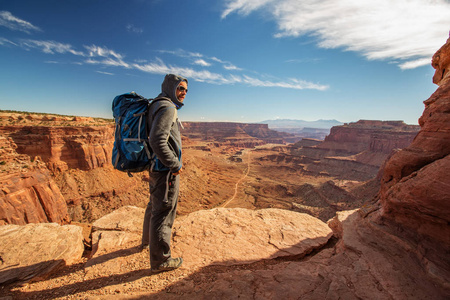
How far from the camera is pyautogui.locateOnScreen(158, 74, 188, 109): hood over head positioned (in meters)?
2.58

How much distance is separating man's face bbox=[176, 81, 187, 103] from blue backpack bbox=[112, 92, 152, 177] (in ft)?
1.59

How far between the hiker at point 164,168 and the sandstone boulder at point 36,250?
1.96 m

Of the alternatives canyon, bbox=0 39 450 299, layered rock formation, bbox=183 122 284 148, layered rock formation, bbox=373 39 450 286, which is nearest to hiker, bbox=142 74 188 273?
canyon, bbox=0 39 450 299

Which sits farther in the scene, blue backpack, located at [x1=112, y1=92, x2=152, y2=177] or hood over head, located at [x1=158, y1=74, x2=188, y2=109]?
hood over head, located at [x1=158, y1=74, x2=188, y2=109]

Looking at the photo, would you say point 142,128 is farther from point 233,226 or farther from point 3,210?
point 3,210

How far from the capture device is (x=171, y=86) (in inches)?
102

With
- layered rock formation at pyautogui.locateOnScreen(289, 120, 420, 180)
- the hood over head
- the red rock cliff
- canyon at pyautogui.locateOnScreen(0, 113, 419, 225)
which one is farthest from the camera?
the red rock cliff

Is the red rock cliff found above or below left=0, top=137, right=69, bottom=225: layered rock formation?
above

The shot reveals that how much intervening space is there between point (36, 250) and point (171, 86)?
376cm

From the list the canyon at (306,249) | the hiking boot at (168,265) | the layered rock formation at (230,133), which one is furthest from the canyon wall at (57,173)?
the layered rock formation at (230,133)

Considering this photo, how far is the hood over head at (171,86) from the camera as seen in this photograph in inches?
102

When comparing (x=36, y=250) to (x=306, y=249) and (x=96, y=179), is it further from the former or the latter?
(x=96, y=179)

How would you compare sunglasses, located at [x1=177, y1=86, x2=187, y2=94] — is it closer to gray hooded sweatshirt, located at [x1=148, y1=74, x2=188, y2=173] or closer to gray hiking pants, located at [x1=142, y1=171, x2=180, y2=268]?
gray hooded sweatshirt, located at [x1=148, y1=74, x2=188, y2=173]

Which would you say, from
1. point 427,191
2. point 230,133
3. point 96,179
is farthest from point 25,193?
point 230,133
